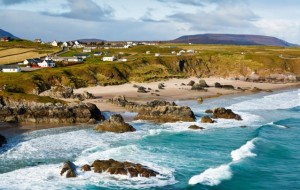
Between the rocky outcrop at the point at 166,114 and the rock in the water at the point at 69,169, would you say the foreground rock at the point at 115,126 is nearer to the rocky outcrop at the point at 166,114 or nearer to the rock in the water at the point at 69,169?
the rocky outcrop at the point at 166,114

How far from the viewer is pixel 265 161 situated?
1492 inches

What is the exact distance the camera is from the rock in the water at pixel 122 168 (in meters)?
31.7

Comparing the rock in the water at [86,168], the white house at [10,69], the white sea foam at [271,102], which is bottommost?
the white sea foam at [271,102]

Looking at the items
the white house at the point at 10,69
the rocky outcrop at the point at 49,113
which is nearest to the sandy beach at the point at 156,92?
the rocky outcrop at the point at 49,113

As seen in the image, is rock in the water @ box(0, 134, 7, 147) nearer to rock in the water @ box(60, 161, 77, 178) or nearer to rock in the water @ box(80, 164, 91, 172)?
rock in the water @ box(60, 161, 77, 178)

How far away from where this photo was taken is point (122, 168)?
32.0 meters

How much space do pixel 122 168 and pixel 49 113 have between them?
21.8m

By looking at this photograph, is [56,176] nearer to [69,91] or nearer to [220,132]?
[220,132]

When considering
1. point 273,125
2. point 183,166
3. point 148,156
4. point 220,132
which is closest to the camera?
point 183,166

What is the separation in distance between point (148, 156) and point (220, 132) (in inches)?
552

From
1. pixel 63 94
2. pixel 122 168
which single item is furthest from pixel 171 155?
pixel 63 94

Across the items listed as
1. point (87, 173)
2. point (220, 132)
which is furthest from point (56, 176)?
point (220, 132)

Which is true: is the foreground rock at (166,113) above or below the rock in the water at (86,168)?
above

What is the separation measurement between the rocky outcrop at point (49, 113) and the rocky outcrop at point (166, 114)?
6.93m
